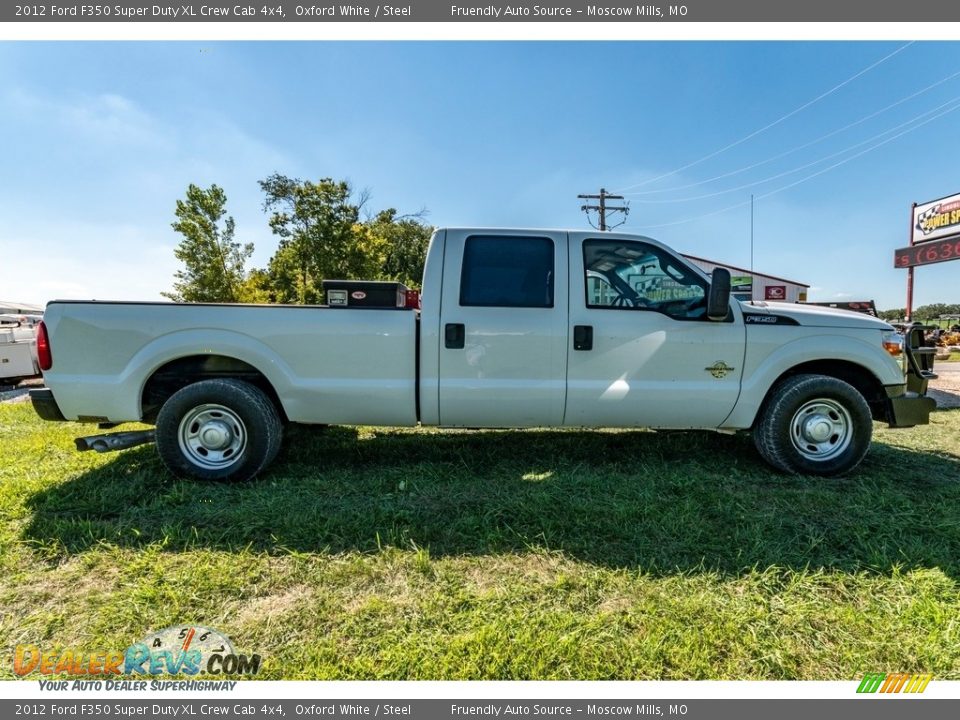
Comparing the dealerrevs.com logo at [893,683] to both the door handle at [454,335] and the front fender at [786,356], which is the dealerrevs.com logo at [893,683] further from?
the door handle at [454,335]

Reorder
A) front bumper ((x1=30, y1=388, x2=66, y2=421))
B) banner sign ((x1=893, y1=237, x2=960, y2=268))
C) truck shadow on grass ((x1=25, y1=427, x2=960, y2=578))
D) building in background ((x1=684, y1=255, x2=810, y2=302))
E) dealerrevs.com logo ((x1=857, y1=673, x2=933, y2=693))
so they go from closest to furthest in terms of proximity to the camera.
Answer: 1. dealerrevs.com logo ((x1=857, y1=673, x2=933, y2=693))
2. truck shadow on grass ((x1=25, y1=427, x2=960, y2=578))
3. front bumper ((x1=30, y1=388, x2=66, y2=421))
4. banner sign ((x1=893, y1=237, x2=960, y2=268))
5. building in background ((x1=684, y1=255, x2=810, y2=302))

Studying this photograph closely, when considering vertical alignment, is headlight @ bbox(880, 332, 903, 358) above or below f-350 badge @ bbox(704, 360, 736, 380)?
above

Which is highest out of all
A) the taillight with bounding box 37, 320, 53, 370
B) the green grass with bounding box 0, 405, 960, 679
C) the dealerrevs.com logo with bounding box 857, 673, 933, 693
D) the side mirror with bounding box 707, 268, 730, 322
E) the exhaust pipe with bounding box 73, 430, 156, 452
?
the side mirror with bounding box 707, 268, 730, 322

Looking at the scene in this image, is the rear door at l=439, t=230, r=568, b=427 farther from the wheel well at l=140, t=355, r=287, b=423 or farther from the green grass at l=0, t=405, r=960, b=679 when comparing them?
the wheel well at l=140, t=355, r=287, b=423

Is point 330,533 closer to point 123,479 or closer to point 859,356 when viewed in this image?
point 123,479

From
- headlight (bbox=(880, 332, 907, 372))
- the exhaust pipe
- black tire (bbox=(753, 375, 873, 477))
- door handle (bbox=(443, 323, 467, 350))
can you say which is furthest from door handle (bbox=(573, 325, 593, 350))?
the exhaust pipe

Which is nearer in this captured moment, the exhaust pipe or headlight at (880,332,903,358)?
the exhaust pipe

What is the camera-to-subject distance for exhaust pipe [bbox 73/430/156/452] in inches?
137

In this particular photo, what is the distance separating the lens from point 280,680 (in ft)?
6.01

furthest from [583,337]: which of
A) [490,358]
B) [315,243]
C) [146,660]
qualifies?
[315,243]

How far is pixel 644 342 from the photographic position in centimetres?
353

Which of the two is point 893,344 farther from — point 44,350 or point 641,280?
point 44,350

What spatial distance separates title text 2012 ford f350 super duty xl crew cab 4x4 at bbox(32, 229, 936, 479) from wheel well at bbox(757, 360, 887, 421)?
104 mm

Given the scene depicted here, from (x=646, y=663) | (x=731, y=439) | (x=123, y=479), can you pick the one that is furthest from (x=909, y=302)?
(x=123, y=479)
